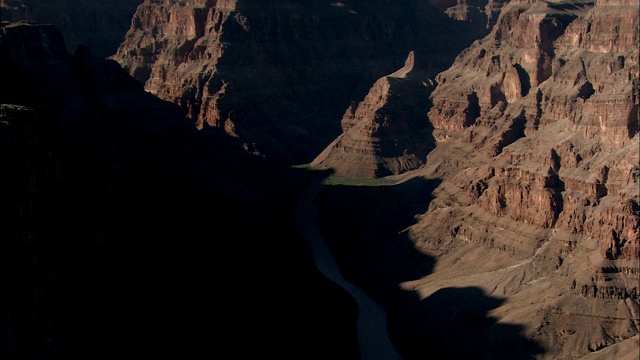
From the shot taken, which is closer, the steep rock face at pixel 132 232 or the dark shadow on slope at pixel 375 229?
the steep rock face at pixel 132 232

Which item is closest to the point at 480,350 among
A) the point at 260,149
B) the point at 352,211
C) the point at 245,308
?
the point at 245,308

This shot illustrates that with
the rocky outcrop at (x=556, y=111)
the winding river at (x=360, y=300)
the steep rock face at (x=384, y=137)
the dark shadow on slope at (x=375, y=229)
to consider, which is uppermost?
the rocky outcrop at (x=556, y=111)

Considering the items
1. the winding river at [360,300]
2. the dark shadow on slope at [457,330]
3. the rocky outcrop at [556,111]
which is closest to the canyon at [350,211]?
the dark shadow on slope at [457,330]

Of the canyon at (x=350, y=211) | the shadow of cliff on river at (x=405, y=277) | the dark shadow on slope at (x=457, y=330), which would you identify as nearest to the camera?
the canyon at (x=350, y=211)

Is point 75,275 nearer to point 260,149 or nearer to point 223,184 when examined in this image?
point 223,184

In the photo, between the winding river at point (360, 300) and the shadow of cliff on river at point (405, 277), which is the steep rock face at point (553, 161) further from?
the winding river at point (360, 300)

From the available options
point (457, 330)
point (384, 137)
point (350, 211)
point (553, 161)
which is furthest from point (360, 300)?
point (384, 137)
